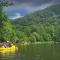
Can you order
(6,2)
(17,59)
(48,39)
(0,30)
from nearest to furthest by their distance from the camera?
(6,2), (17,59), (0,30), (48,39)

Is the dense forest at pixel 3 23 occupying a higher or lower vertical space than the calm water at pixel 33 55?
higher

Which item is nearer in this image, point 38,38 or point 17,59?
point 17,59

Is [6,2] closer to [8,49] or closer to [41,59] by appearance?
[41,59]

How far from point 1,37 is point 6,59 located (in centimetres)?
3972

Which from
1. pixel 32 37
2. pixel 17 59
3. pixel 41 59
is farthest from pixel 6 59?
pixel 32 37

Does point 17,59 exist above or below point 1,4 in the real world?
below

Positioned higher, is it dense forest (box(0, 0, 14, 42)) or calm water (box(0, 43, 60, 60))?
dense forest (box(0, 0, 14, 42))

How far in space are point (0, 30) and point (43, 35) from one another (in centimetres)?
11276

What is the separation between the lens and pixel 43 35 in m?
179

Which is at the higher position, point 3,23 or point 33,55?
point 3,23

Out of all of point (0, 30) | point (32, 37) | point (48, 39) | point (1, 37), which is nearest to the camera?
point (0, 30)

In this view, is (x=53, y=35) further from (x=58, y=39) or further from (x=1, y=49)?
(x=1, y=49)

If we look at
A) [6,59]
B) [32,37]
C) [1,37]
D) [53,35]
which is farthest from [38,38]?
[6,59]

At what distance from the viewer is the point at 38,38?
6634 inches
